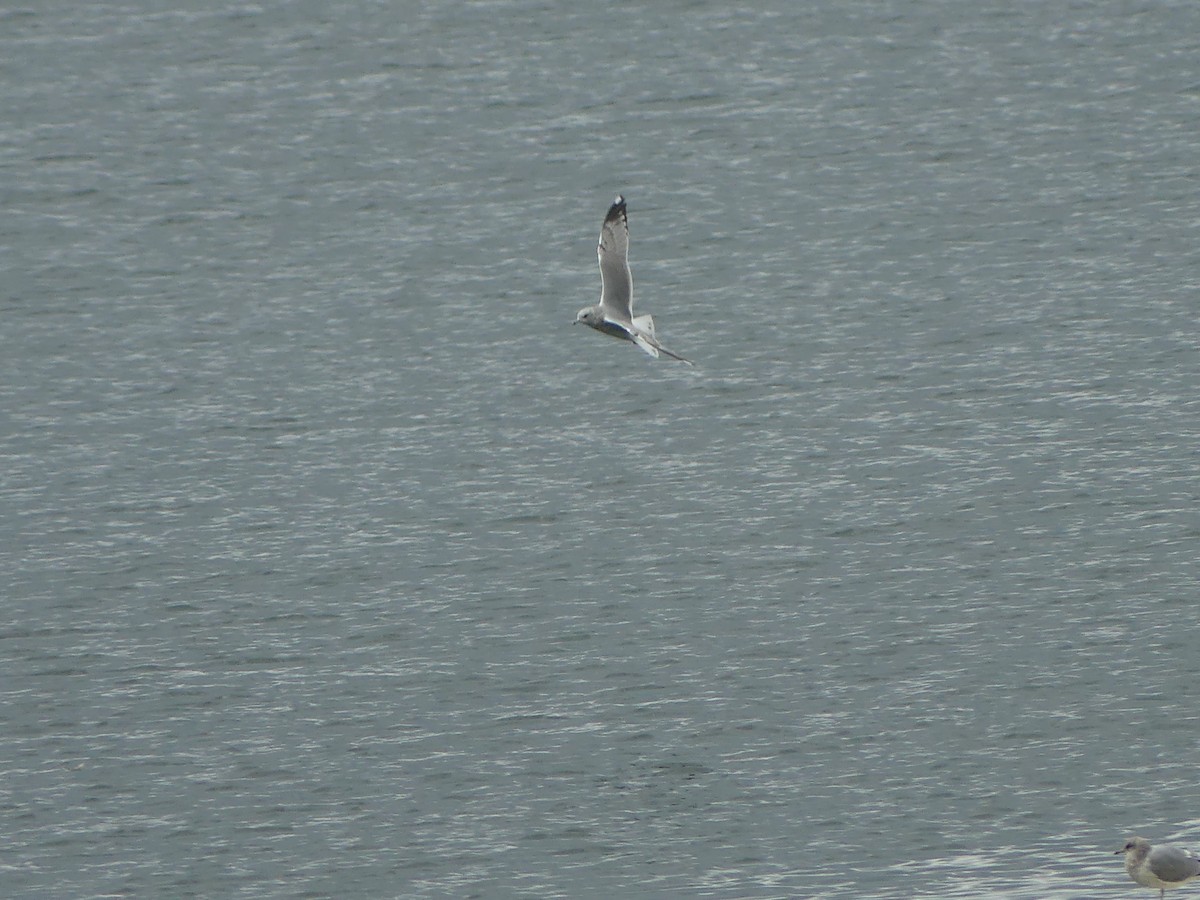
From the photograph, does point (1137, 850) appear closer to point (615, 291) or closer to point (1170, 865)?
point (1170, 865)

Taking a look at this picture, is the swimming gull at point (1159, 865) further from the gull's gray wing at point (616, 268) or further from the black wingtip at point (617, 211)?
the black wingtip at point (617, 211)

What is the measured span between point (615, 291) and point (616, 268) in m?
0.33

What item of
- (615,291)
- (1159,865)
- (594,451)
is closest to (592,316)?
(615,291)

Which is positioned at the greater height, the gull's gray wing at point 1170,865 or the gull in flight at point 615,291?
the gull in flight at point 615,291

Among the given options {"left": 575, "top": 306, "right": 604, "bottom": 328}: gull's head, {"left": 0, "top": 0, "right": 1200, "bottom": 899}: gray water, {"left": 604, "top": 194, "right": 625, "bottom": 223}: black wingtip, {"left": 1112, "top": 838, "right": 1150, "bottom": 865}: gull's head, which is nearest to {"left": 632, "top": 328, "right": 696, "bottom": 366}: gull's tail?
{"left": 575, "top": 306, "right": 604, "bottom": 328}: gull's head

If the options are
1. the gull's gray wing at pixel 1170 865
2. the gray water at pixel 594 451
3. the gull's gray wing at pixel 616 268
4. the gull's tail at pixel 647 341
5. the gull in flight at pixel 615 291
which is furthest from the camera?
the gull's gray wing at pixel 616 268

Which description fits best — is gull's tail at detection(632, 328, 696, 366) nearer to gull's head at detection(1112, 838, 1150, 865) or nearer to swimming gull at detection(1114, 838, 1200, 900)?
gull's head at detection(1112, 838, 1150, 865)

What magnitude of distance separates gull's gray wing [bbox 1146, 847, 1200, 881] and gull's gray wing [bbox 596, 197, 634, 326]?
33.6ft

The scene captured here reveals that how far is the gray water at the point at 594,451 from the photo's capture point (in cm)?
2938

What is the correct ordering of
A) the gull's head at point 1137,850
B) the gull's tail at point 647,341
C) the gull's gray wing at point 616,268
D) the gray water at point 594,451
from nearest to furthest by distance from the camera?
the gull's head at point 1137,850 → the gull's tail at point 647,341 → the gray water at point 594,451 → the gull's gray wing at point 616,268

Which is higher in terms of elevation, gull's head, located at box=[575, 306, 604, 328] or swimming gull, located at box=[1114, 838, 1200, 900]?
gull's head, located at box=[575, 306, 604, 328]

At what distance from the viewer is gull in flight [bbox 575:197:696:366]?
3019 cm

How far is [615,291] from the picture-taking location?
3084cm

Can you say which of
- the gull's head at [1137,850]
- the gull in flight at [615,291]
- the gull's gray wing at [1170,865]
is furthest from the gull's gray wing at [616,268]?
the gull's gray wing at [1170,865]
